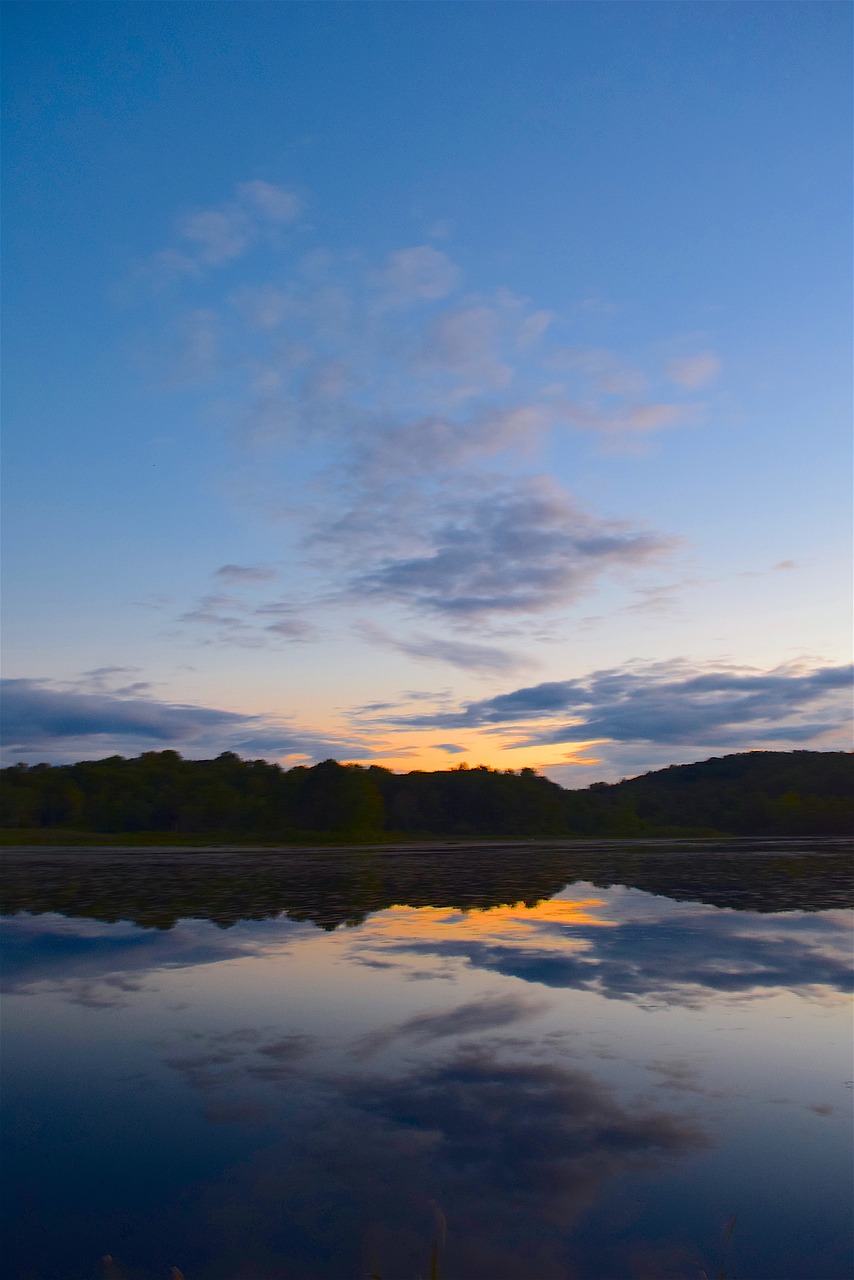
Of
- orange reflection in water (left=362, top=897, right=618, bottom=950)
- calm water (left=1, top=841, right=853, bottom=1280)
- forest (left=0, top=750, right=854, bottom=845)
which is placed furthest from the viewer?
forest (left=0, top=750, right=854, bottom=845)

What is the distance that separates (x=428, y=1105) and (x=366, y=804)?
90.0m

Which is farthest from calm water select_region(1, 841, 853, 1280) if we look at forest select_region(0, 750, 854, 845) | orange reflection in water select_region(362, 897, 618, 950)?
forest select_region(0, 750, 854, 845)

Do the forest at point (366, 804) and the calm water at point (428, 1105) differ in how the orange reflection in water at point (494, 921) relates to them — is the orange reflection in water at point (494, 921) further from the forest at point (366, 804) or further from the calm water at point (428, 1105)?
the forest at point (366, 804)

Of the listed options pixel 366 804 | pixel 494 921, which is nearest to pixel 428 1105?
pixel 494 921

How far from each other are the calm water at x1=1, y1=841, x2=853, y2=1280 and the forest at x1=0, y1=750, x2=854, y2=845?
2859 inches

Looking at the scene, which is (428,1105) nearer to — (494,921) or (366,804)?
(494,921)

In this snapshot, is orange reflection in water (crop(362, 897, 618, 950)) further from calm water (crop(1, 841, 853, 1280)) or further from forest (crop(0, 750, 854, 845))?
forest (crop(0, 750, 854, 845))

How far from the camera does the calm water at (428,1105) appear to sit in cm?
640

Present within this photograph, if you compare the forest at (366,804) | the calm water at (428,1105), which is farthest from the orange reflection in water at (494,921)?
the forest at (366,804)

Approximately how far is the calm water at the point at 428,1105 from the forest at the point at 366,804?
238 feet

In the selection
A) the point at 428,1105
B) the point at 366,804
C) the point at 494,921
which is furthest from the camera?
the point at 366,804

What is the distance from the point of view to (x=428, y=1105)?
9.16m

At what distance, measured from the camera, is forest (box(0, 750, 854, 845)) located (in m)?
Result: 99.3

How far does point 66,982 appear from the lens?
49.2 feet
